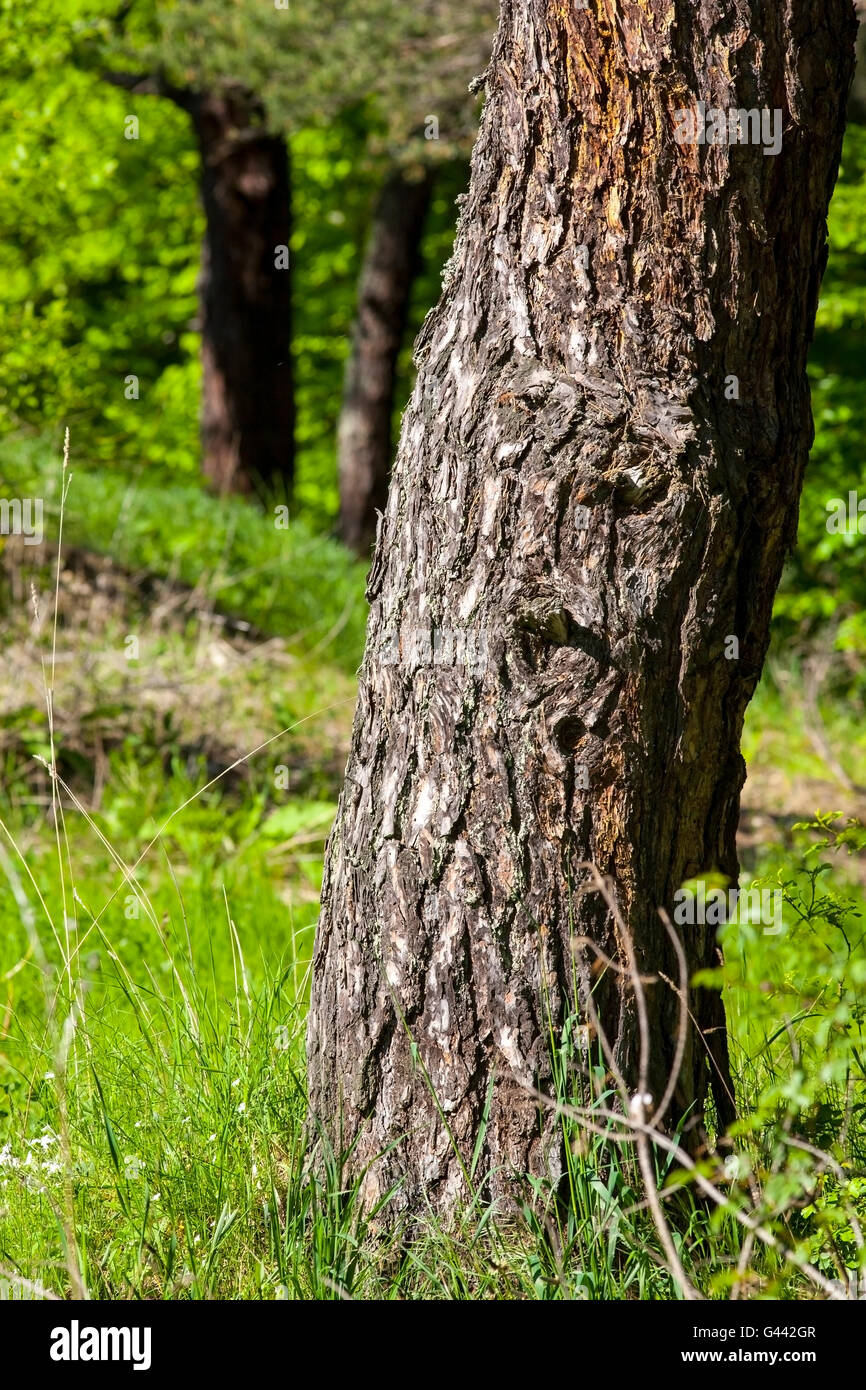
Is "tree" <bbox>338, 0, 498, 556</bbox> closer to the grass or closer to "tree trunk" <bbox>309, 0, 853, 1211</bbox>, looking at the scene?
the grass

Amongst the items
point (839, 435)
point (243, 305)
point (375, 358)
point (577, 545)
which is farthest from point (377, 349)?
point (577, 545)

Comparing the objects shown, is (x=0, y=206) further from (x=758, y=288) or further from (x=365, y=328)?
(x=365, y=328)

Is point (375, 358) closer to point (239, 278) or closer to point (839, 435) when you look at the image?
point (239, 278)

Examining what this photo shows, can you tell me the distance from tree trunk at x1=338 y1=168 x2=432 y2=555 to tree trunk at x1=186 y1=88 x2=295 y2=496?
1.01m

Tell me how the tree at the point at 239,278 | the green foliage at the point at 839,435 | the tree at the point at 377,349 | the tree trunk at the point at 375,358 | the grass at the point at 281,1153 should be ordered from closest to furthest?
the grass at the point at 281,1153
the green foliage at the point at 839,435
the tree at the point at 239,278
the tree at the point at 377,349
the tree trunk at the point at 375,358

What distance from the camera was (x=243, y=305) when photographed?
1223 cm

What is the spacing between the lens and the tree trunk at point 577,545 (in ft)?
6.97

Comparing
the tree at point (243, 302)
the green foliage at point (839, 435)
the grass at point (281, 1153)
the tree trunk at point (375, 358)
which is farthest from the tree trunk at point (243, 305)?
the grass at point (281, 1153)

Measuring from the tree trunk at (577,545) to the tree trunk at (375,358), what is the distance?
1074cm

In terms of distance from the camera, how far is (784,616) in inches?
408

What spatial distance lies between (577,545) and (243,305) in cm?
1086

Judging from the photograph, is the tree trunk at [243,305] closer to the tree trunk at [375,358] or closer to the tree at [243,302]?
the tree at [243,302]

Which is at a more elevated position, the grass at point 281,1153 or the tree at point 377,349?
the tree at point 377,349
